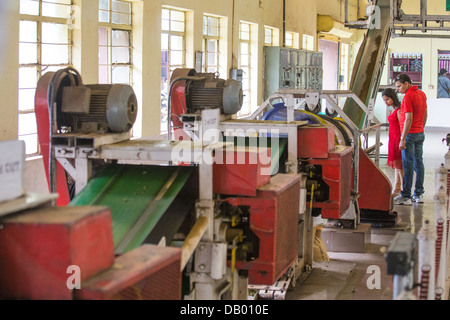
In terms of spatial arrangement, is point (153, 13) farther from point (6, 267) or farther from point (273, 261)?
point (6, 267)

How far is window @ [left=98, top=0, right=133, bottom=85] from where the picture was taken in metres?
8.95

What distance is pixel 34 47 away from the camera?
7.50 metres

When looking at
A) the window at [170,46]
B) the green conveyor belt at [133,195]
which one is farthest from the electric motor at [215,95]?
the window at [170,46]

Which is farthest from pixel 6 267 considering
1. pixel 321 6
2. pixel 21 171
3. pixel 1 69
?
pixel 321 6

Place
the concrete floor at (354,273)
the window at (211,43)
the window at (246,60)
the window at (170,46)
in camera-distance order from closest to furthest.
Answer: the concrete floor at (354,273)
the window at (170,46)
the window at (211,43)
the window at (246,60)

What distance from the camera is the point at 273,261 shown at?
399 cm

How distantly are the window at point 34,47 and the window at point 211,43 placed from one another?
4419 mm

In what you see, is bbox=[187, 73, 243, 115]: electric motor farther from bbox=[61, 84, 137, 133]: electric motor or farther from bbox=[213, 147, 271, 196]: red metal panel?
bbox=[213, 147, 271, 196]: red metal panel

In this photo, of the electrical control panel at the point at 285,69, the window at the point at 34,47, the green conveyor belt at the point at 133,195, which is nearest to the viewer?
the green conveyor belt at the point at 133,195

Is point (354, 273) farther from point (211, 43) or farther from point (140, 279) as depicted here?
point (211, 43)

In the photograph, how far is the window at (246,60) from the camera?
1394 cm

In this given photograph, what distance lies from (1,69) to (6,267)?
4.59 meters

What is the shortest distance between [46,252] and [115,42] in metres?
7.26

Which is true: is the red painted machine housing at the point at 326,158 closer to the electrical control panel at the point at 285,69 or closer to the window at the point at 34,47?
the window at the point at 34,47
